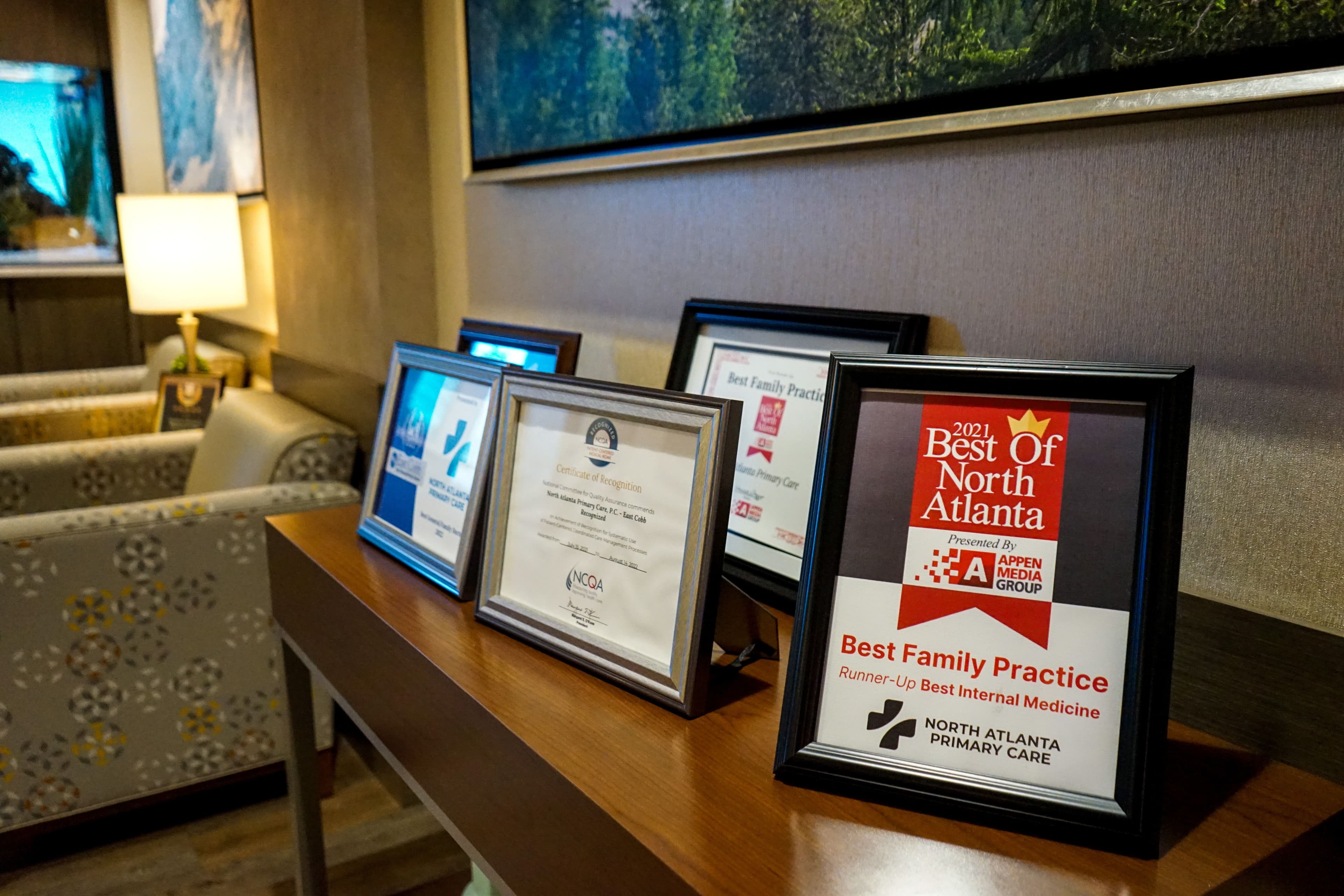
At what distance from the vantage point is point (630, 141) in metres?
1.29

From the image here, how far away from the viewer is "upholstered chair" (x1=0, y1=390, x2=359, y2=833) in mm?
1736

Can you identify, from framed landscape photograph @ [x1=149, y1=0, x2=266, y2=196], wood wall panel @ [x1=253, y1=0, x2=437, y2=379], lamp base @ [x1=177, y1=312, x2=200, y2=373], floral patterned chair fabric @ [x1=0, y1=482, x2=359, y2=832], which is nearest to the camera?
floral patterned chair fabric @ [x1=0, y1=482, x2=359, y2=832]

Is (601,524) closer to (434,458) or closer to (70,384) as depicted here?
(434,458)

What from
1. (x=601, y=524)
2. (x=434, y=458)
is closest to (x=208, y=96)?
(x=434, y=458)

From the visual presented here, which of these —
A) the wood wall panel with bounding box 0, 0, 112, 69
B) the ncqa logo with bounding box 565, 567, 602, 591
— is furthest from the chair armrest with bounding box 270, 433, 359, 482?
the wood wall panel with bounding box 0, 0, 112, 69

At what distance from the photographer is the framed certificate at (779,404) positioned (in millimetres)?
943

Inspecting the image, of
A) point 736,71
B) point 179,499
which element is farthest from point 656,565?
point 179,499

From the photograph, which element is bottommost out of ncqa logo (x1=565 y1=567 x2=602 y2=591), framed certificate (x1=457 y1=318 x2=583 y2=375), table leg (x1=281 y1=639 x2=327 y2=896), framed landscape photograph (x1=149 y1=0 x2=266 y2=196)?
table leg (x1=281 y1=639 x2=327 y2=896)

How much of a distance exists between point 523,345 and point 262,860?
128 cm

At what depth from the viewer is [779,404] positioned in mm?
1000

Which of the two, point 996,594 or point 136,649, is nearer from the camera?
point 996,594

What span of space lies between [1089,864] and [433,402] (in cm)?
86

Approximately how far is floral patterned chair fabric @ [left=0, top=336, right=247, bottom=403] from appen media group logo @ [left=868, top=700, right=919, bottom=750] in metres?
3.01
